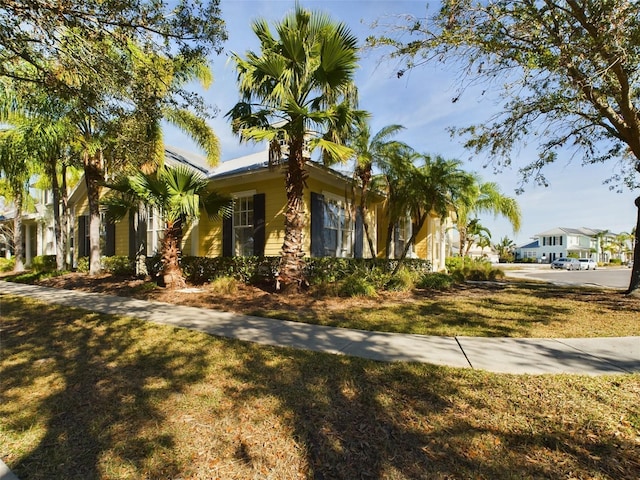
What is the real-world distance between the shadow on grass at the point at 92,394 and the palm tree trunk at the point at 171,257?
404 centimetres

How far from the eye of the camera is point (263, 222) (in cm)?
1147

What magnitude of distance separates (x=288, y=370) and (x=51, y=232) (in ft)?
79.6

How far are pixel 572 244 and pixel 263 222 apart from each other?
73361mm

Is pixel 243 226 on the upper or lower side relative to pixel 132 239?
upper

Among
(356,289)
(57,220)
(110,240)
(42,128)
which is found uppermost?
(42,128)

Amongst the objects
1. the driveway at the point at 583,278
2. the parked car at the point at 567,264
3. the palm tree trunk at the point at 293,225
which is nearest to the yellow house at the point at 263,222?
the palm tree trunk at the point at 293,225

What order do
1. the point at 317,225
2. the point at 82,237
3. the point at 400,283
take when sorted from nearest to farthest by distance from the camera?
1. the point at 400,283
2. the point at 317,225
3. the point at 82,237

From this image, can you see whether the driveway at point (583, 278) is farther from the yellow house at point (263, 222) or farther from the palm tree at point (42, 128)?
the palm tree at point (42, 128)

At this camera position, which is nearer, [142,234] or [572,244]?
[142,234]

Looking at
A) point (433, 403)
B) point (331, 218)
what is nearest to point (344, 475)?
point (433, 403)

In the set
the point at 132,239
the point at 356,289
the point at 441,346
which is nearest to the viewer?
the point at 441,346

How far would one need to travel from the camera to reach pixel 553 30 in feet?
22.6

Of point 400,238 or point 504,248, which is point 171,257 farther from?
point 504,248

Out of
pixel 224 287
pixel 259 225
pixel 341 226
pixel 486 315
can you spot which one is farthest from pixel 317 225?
pixel 486 315
